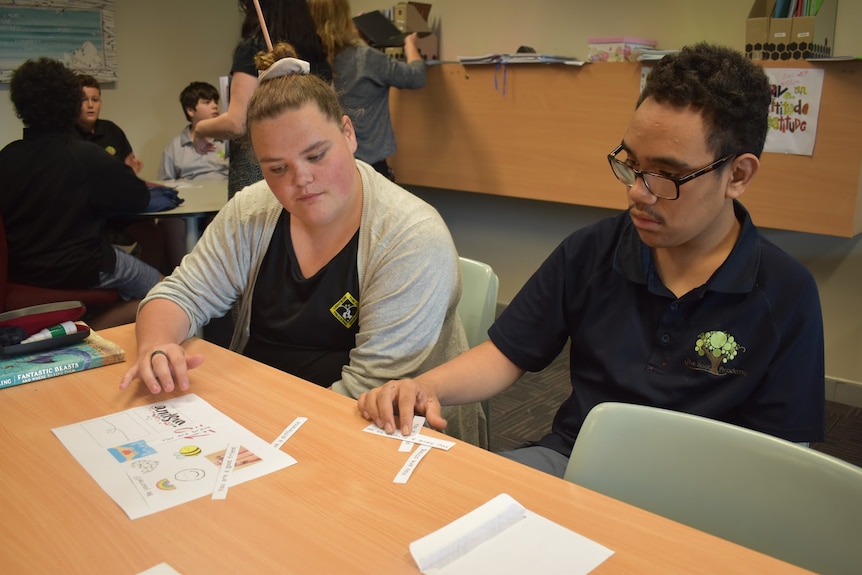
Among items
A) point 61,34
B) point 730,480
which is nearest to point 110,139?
point 61,34

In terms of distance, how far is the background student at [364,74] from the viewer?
297 cm

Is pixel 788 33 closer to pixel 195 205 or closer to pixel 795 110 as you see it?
pixel 795 110

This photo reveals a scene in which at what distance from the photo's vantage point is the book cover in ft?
4.40

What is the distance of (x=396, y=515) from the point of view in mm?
916

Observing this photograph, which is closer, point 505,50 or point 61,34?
point 505,50

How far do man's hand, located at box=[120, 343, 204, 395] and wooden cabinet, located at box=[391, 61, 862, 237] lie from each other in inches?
88.4

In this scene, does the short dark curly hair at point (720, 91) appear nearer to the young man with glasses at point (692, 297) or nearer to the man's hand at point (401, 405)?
the young man with glasses at point (692, 297)

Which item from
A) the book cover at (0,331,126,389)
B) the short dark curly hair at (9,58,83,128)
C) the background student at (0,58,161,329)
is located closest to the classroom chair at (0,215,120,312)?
the background student at (0,58,161,329)

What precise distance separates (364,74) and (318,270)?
1.92 m

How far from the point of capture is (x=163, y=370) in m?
1.30

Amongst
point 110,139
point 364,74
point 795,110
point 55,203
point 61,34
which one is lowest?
point 55,203

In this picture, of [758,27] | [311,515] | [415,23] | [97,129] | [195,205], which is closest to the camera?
[311,515]

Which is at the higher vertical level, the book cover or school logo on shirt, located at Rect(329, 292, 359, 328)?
school logo on shirt, located at Rect(329, 292, 359, 328)

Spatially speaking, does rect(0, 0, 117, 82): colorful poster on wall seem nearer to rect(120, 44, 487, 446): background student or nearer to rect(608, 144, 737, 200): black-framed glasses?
rect(120, 44, 487, 446): background student
